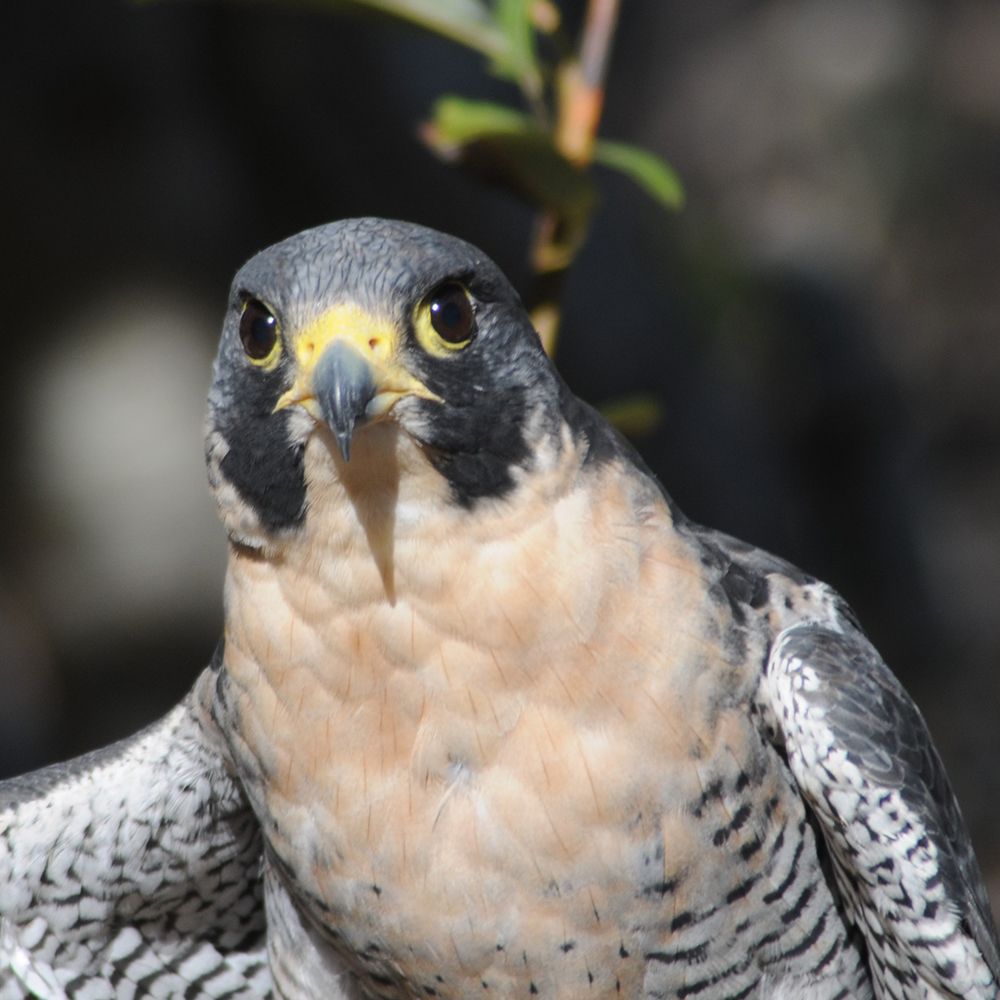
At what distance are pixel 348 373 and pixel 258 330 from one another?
29 cm

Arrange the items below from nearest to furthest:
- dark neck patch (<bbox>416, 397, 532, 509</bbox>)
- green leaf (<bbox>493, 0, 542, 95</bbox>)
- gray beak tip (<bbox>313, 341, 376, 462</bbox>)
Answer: gray beak tip (<bbox>313, 341, 376, 462</bbox>) → dark neck patch (<bbox>416, 397, 532, 509</bbox>) → green leaf (<bbox>493, 0, 542, 95</bbox>)

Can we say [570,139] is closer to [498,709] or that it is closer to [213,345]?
[498,709]

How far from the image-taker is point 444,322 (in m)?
2.53

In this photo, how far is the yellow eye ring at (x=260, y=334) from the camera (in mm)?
2531

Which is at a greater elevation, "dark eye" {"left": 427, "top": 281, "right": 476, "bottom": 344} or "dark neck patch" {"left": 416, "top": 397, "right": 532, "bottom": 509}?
"dark eye" {"left": 427, "top": 281, "right": 476, "bottom": 344}

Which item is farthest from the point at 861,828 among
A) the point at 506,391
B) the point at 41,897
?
the point at 41,897

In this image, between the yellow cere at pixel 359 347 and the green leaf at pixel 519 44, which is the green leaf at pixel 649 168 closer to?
the green leaf at pixel 519 44

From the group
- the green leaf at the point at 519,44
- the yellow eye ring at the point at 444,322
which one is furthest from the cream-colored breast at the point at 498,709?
the green leaf at the point at 519,44

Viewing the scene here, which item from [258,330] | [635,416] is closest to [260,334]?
[258,330]

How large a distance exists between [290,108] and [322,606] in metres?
4.76

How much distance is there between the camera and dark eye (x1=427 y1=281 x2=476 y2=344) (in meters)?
2.53

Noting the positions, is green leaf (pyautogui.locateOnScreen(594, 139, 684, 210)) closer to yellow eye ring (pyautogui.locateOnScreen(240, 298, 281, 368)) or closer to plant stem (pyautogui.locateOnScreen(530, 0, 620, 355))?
plant stem (pyautogui.locateOnScreen(530, 0, 620, 355))

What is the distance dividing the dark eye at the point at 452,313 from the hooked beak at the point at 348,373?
0.33 ft

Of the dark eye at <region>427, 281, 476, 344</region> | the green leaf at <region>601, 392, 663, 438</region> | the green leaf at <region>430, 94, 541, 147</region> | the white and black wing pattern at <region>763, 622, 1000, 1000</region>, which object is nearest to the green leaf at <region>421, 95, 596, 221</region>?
the green leaf at <region>430, 94, 541, 147</region>
